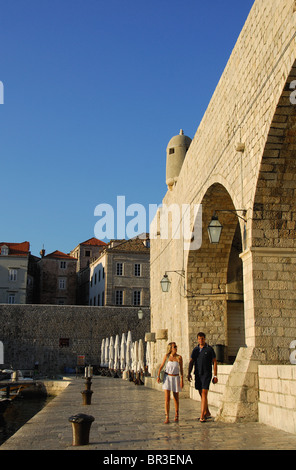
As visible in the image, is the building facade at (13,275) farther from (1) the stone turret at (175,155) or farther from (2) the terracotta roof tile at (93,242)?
(1) the stone turret at (175,155)

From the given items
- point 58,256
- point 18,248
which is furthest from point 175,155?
point 58,256

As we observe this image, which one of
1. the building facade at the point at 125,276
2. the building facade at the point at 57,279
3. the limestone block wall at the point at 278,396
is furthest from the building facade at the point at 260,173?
the building facade at the point at 57,279

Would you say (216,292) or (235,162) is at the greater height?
(235,162)

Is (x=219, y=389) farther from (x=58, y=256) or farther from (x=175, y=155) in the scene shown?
(x=58, y=256)

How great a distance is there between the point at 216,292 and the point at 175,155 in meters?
6.65

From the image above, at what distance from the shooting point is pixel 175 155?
61.3 ft

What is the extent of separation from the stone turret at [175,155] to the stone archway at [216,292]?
512 cm

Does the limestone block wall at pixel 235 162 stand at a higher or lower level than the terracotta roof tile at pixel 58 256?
lower

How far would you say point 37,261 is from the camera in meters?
54.8

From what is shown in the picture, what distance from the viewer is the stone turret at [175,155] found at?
18.5 meters

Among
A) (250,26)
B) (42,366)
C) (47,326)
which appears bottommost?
(42,366)

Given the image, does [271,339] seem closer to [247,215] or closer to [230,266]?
[247,215]
